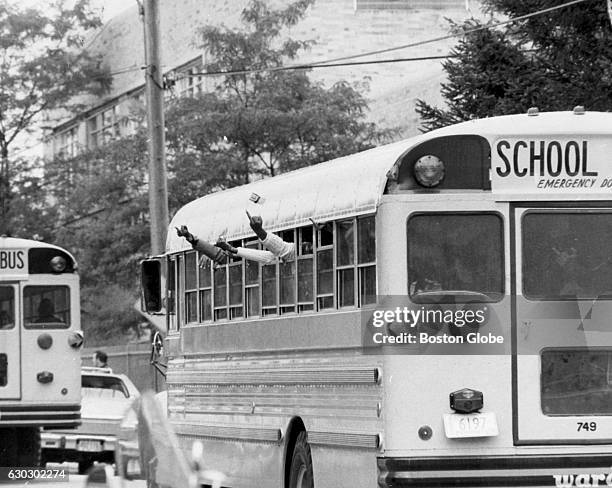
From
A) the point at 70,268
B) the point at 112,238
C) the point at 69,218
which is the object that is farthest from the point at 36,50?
the point at 70,268

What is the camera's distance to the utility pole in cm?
2264

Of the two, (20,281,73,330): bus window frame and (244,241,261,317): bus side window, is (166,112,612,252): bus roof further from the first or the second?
(20,281,73,330): bus window frame

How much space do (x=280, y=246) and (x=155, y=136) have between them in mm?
10802

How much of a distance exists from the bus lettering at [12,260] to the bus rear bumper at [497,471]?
382 inches

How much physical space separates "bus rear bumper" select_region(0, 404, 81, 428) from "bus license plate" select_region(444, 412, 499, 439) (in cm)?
956

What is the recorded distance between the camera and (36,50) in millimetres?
40906

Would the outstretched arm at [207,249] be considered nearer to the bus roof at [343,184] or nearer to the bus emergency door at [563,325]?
the bus roof at [343,184]

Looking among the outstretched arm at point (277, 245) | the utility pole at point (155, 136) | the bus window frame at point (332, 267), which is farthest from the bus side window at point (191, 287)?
the utility pole at point (155, 136)

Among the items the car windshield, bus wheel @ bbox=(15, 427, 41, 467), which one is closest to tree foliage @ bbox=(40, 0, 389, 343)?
the car windshield

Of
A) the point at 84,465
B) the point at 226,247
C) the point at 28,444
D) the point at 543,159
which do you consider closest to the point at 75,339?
the point at 28,444

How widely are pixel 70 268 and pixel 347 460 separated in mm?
9070

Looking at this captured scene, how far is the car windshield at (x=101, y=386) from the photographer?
22391mm

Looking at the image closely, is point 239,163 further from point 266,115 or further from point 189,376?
point 189,376

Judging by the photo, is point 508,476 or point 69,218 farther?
point 69,218
